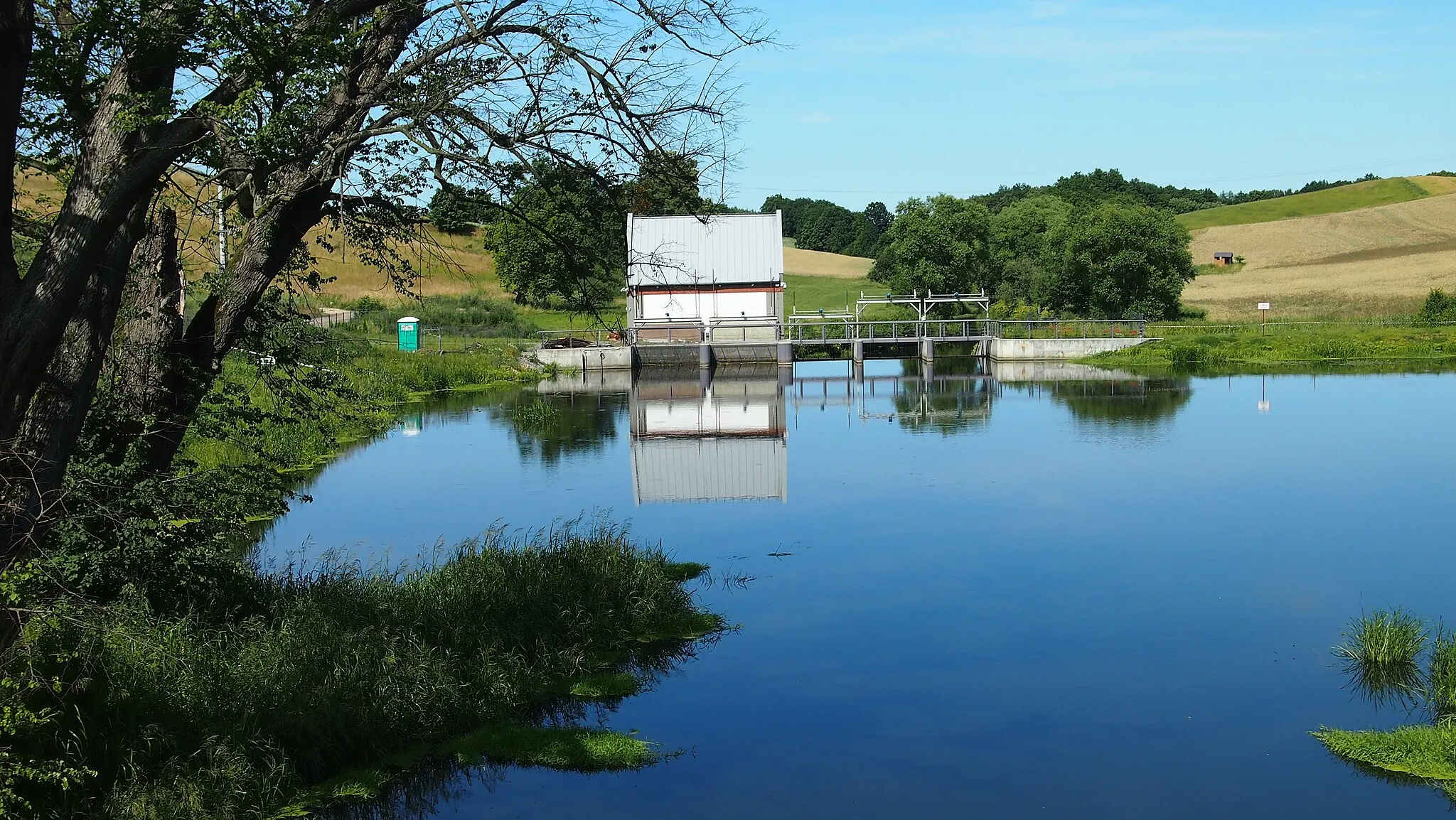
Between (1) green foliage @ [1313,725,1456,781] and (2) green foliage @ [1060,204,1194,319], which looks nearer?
(1) green foliage @ [1313,725,1456,781]

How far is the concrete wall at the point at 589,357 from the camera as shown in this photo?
45.2 m

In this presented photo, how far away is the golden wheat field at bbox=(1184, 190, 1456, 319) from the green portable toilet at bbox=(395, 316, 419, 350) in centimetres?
3706

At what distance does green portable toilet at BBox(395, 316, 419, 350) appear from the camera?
43.7 metres

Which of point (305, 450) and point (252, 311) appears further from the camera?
point (305, 450)

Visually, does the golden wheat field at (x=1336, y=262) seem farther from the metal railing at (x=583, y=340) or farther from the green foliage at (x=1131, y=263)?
the metal railing at (x=583, y=340)

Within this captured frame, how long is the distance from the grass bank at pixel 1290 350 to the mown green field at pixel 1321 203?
2243 inches

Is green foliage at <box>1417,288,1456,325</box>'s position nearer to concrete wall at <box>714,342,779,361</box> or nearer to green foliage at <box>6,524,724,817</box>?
concrete wall at <box>714,342,779,361</box>

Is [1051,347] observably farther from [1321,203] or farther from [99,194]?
[1321,203]

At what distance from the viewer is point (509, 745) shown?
8633mm

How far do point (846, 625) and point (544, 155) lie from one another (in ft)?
16.6

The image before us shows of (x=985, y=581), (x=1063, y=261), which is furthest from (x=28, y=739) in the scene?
(x=1063, y=261)

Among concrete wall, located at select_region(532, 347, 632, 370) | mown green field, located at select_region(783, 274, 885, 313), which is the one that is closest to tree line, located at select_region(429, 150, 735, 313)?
concrete wall, located at select_region(532, 347, 632, 370)

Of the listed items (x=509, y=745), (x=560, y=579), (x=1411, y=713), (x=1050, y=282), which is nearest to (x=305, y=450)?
(x=560, y=579)

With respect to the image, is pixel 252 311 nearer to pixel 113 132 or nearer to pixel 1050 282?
pixel 113 132
